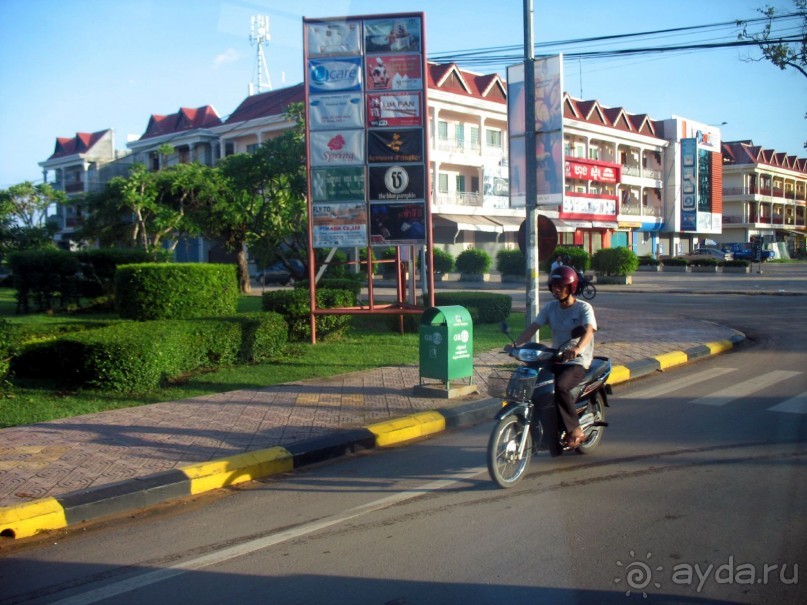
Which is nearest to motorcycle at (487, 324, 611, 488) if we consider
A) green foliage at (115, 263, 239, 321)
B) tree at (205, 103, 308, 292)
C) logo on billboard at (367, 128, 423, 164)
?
logo on billboard at (367, 128, 423, 164)

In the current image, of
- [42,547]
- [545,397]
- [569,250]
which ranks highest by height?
[569,250]

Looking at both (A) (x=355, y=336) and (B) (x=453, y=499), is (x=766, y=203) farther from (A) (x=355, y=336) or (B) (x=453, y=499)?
(B) (x=453, y=499)

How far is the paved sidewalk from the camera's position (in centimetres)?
604

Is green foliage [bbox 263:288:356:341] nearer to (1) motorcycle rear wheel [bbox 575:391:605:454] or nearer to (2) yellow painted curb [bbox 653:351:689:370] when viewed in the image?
(2) yellow painted curb [bbox 653:351:689:370]

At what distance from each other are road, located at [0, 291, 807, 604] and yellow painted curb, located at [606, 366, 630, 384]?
3.35 metres

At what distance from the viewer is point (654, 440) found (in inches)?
302

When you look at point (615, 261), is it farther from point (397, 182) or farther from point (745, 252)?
point (745, 252)

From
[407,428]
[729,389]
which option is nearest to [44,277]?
[407,428]

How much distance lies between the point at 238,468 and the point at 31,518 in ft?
5.84

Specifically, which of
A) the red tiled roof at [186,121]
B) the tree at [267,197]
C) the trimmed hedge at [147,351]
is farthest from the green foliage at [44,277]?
the red tiled roof at [186,121]

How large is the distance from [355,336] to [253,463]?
8180 mm

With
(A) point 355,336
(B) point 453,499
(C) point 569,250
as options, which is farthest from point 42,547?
(C) point 569,250

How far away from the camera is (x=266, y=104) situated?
158 feet

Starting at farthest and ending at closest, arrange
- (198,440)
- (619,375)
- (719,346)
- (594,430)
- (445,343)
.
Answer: (719,346), (619,375), (445,343), (198,440), (594,430)
